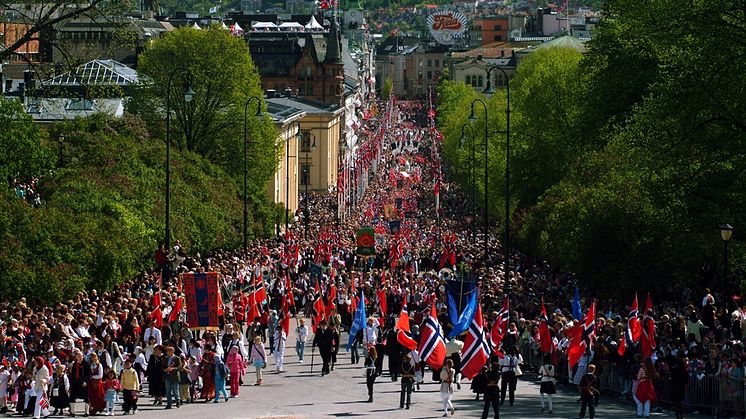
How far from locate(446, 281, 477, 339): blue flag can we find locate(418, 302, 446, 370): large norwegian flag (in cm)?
70

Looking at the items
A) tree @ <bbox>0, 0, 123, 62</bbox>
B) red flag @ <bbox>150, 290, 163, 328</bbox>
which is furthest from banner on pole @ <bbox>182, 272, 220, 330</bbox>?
tree @ <bbox>0, 0, 123, 62</bbox>

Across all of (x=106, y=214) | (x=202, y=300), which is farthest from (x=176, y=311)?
(x=106, y=214)

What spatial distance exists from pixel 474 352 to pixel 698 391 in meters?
4.36

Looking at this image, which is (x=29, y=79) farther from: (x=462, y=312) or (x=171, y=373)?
(x=171, y=373)

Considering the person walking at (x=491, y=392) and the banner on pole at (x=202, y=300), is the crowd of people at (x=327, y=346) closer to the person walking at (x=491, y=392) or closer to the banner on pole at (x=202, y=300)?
the person walking at (x=491, y=392)

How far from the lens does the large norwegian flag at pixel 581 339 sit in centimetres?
4022

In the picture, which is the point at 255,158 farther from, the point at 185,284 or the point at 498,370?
the point at 498,370

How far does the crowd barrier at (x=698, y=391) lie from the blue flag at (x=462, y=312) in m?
2.55

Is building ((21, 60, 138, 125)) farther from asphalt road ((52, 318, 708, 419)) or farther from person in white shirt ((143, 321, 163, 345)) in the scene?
asphalt road ((52, 318, 708, 419))

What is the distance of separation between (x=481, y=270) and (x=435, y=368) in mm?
29131

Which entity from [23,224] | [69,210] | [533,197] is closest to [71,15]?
[23,224]

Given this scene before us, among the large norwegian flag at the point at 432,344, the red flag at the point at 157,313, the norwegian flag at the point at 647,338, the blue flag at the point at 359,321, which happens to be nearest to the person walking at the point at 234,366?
the red flag at the point at 157,313

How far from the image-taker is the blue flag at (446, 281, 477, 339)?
40.7 metres

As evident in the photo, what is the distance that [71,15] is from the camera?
37.3 m
